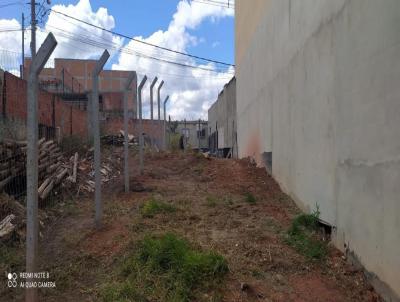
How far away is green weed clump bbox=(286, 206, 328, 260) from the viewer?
19.4 feet

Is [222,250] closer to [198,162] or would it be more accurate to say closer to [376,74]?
[376,74]

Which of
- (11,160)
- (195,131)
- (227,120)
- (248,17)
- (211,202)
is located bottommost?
(211,202)

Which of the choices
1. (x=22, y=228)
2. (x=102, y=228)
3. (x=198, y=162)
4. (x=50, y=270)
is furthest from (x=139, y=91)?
(x=50, y=270)

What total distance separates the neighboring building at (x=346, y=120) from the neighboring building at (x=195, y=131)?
3874cm

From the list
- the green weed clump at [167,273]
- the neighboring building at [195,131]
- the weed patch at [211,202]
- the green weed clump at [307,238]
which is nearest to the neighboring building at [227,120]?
the neighboring building at [195,131]

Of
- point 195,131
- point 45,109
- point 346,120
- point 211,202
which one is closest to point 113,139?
point 45,109

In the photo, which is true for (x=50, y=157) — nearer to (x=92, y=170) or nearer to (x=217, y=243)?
(x=92, y=170)

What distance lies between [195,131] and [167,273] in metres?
52.7

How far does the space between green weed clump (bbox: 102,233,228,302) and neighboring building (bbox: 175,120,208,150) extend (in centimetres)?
4244

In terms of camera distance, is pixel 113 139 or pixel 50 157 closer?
pixel 50 157

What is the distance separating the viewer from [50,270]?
17.3ft

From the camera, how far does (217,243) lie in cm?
621

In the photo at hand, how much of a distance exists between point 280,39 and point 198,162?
648 cm

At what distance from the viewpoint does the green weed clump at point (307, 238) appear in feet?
19.4
